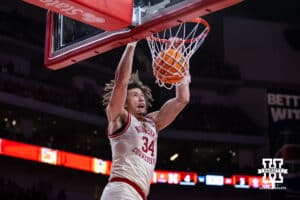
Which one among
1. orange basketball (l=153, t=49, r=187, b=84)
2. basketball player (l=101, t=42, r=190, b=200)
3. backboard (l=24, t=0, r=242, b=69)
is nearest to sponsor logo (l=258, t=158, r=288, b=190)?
orange basketball (l=153, t=49, r=187, b=84)

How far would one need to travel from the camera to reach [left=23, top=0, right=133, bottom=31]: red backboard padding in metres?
4.19

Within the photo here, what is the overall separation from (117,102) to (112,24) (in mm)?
691

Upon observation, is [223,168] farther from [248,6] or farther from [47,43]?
[47,43]

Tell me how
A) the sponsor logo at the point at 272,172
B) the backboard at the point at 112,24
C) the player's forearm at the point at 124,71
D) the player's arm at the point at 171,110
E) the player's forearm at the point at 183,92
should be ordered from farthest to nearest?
the sponsor logo at the point at 272,172, the player's forearm at the point at 183,92, the player's arm at the point at 171,110, the player's forearm at the point at 124,71, the backboard at the point at 112,24

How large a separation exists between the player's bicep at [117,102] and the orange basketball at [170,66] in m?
0.62

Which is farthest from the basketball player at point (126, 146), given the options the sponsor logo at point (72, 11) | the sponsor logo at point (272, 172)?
the sponsor logo at point (272, 172)

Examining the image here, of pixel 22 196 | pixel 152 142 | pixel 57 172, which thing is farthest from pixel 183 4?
pixel 57 172

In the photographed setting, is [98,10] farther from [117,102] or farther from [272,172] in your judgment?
[272,172]

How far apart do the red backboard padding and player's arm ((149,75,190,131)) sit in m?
0.85

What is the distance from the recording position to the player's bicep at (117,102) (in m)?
4.23

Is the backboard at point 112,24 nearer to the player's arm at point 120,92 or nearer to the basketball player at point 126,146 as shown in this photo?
the basketball player at point 126,146

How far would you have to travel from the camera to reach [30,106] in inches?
699

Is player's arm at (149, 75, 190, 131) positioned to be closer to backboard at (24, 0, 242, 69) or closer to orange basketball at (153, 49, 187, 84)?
orange basketball at (153, 49, 187, 84)

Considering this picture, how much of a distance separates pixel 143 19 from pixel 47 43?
122 cm
